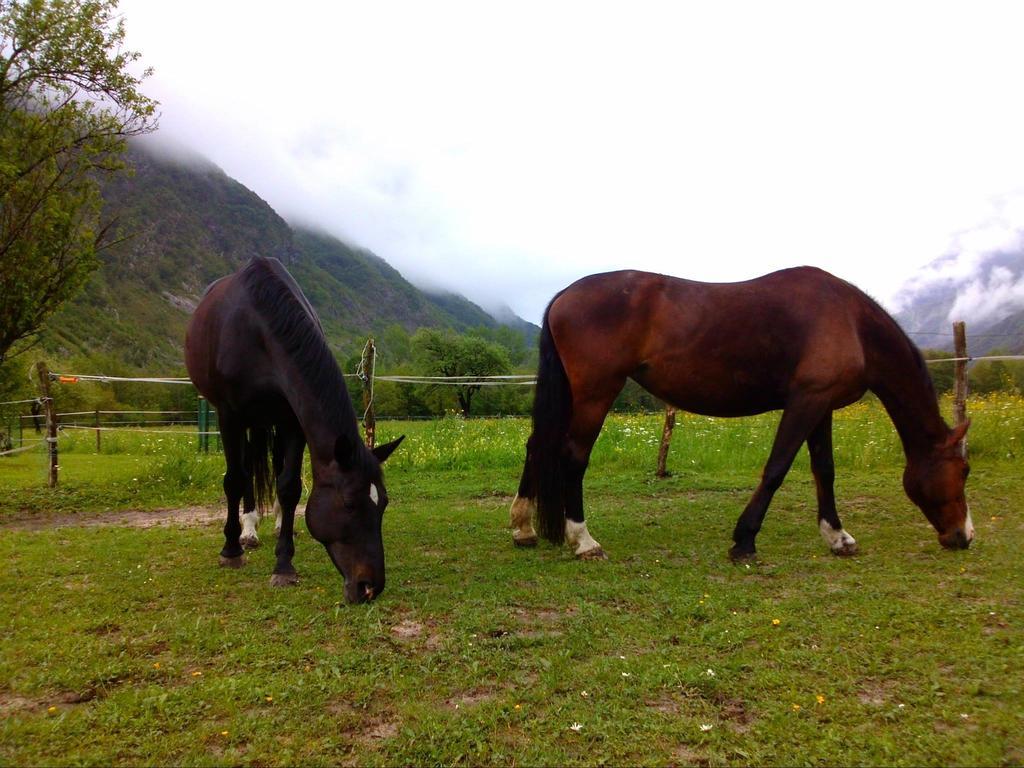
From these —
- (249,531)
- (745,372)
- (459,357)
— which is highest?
(459,357)

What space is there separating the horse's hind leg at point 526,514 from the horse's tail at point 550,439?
82 millimetres

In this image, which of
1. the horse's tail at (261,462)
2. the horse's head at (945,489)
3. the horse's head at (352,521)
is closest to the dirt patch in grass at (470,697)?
the horse's head at (352,521)

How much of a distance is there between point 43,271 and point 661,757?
8.50 meters

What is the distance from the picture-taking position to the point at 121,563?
16.1 ft

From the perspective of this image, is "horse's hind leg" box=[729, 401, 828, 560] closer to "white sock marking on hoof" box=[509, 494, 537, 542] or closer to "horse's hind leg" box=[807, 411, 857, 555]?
"horse's hind leg" box=[807, 411, 857, 555]

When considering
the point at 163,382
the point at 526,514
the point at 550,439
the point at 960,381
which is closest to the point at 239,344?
the point at 550,439

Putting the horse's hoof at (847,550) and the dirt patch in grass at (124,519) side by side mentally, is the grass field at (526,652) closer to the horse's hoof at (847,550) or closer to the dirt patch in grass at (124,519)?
the horse's hoof at (847,550)

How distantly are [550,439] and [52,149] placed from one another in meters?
6.84

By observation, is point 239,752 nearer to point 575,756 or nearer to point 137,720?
point 137,720

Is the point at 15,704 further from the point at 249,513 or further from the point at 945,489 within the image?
the point at 945,489

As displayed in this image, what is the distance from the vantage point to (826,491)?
16.6 ft

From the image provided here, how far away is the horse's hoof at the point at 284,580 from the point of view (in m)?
4.17

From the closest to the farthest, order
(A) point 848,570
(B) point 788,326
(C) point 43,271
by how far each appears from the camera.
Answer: (A) point 848,570, (B) point 788,326, (C) point 43,271

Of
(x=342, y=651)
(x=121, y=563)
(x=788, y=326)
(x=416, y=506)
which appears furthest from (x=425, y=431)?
(x=342, y=651)
